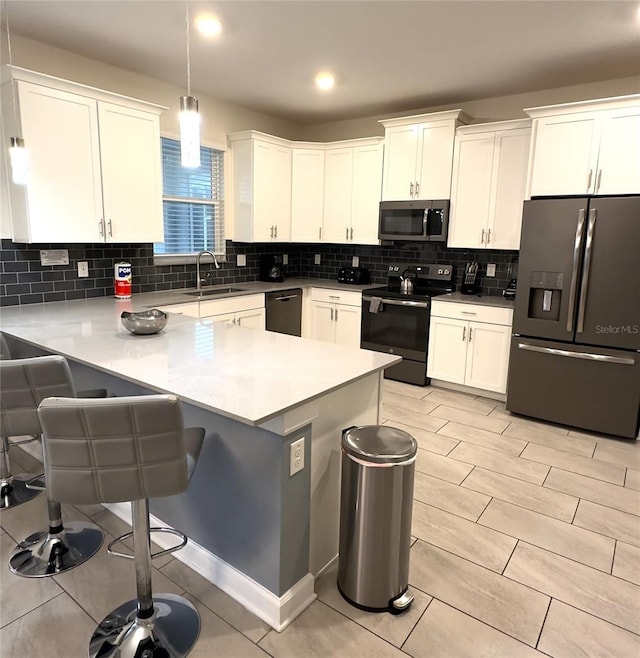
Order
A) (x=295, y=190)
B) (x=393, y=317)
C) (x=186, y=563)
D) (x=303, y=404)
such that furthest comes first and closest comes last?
1. (x=295, y=190)
2. (x=393, y=317)
3. (x=186, y=563)
4. (x=303, y=404)

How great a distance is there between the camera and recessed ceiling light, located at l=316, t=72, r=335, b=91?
3760 millimetres

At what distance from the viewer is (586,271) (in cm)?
326

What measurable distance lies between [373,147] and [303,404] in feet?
12.6

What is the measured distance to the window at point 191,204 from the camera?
4301 mm

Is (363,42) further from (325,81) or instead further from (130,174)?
(130,174)

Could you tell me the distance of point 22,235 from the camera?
308 cm

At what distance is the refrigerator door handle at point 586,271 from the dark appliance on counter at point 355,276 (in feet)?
7.84

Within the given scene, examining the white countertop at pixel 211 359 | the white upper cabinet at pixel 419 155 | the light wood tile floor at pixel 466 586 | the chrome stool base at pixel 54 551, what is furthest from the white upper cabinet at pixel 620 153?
the chrome stool base at pixel 54 551

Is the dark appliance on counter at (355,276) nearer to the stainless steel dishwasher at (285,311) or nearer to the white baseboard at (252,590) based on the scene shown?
the stainless steel dishwasher at (285,311)

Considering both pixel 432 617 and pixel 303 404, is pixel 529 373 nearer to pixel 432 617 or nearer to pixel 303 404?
pixel 432 617

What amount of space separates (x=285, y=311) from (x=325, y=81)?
2.12 meters

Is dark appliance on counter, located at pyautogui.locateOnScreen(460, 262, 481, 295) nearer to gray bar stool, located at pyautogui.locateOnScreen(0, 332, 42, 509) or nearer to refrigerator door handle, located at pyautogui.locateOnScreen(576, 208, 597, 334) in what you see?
A: refrigerator door handle, located at pyautogui.locateOnScreen(576, 208, 597, 334)

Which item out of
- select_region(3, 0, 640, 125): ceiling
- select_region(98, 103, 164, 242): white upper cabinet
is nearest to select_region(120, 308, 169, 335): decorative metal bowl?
select_region(98, 103, 164, 242): white upper cabinet

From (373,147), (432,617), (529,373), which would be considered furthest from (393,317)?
(432,617)
